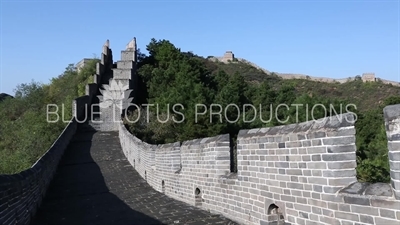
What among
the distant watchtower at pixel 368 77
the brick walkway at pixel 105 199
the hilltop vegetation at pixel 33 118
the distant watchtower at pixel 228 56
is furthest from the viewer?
the distant watchtower at pixel 228 56

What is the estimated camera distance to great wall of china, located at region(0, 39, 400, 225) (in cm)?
334

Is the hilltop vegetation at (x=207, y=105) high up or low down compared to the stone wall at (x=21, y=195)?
up

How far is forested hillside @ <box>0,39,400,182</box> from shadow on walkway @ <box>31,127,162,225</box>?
9.21 ft

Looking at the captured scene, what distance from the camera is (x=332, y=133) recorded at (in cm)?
379

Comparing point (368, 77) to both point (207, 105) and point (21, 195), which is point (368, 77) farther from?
point (21, 195)

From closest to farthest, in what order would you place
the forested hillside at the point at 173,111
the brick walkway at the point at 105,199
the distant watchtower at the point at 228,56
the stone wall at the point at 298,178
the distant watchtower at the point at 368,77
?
the stone wall at the point at 298,178, the brick walkway at the point at 105,199, the forested hillside at the point at 173,111, the distant watchtower at the point at 368,77, the distant watchtower at the point at 228,56

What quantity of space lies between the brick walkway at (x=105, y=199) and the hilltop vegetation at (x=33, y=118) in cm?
383

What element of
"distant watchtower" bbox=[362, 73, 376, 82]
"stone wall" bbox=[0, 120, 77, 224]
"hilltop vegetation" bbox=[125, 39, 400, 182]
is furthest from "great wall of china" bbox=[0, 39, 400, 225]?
"distant watchtower" bbox=[362, 73, 376, 82]

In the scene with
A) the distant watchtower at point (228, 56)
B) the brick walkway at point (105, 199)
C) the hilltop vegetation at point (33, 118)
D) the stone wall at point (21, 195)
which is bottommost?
the brick walkway at point (105, 199)

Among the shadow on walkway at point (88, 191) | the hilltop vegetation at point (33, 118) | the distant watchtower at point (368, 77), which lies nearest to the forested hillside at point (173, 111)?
the hilltop vegetation at point (33, 118)

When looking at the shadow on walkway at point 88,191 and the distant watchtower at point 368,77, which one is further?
the distant watchtower at point 368,77

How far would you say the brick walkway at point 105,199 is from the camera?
24.2 ft

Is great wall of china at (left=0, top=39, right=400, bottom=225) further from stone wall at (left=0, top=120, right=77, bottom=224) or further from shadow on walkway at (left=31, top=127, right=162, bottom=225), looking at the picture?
shadow on walkway at (left=31, top=127, right=162, bottom=225)

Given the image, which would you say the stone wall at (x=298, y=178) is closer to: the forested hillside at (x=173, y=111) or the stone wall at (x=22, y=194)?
the stone wall at (x=22, y=194)
